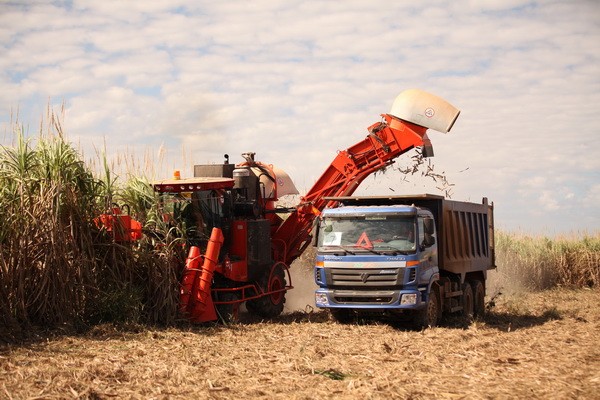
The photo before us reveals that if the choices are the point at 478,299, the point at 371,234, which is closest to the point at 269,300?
the point at 371,234

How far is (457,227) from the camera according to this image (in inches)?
702

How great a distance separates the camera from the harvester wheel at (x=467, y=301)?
18203mm

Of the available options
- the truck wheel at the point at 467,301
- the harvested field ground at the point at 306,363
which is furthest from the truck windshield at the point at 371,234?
the truck wheel at the point at 467,301

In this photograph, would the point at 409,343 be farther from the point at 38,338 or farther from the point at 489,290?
the point at 489,290

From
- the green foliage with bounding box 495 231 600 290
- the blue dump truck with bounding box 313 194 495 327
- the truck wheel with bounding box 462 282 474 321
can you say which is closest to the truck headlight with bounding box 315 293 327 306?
the blue dump truck with bounding box 313 194 495 327

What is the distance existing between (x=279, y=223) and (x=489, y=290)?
10724 mm

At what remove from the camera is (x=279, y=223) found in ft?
64.6

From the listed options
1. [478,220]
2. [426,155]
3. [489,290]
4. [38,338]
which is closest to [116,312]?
[38,338]

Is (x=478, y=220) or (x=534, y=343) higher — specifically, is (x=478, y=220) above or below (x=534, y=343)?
above

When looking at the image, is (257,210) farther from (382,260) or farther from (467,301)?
(467,301)

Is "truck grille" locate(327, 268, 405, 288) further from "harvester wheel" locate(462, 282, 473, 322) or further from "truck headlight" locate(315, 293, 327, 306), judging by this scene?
"harvester wheel" locate(462, 282, 473, 322)

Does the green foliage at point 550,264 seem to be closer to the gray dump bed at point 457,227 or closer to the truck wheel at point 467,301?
the gray dump bed at point 457,227

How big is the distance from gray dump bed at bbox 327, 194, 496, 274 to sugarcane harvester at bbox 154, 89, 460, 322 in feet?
4.67

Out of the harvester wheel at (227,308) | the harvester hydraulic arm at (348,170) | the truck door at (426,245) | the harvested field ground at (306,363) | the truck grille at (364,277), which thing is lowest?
the harvested field ground at (306,363)
